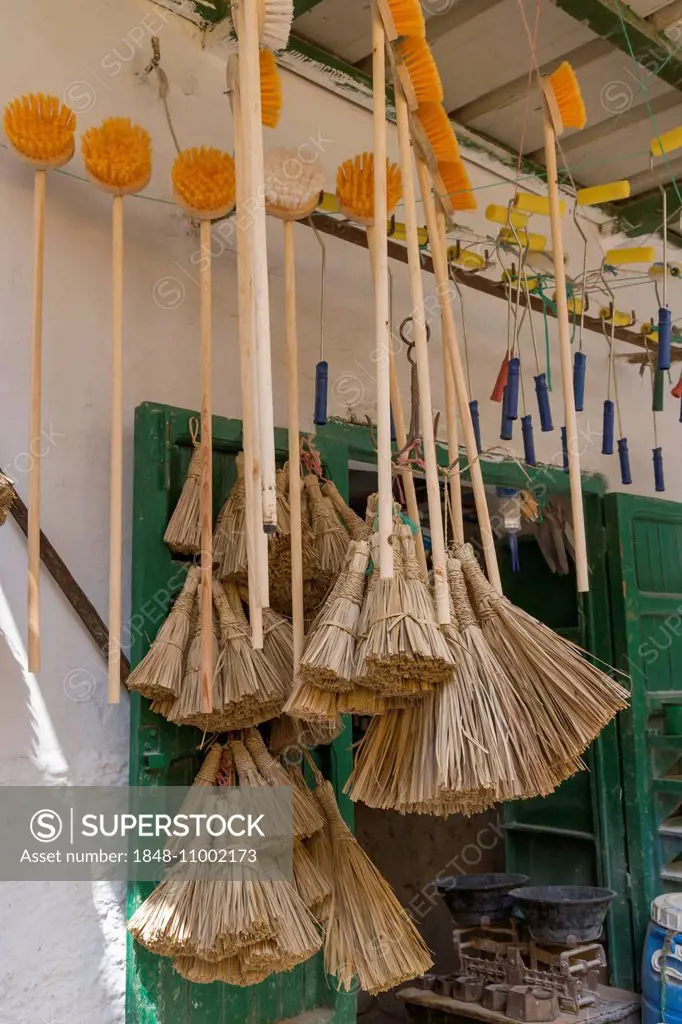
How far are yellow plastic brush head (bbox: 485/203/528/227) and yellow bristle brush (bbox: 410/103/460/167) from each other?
35 cm

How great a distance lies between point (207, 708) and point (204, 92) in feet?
5.29

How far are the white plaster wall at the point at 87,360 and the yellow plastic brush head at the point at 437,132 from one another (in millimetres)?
680

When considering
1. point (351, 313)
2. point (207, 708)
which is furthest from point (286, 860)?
point (351, 313)

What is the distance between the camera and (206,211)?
184 centimetres

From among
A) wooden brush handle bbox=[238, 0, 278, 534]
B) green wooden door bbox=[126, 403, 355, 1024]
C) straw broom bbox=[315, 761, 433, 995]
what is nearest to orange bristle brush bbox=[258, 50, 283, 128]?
wooden brush handle bbox=[238, 0, 278, 534]

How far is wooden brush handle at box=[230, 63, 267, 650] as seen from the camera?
1.40 metres

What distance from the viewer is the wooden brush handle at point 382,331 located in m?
1.47

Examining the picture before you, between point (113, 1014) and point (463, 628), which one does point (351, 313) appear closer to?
point (463, 628)

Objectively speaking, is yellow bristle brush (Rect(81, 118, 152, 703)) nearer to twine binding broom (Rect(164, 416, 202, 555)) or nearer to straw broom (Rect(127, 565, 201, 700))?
straw broom (Rect(127, 565, 201, 700))

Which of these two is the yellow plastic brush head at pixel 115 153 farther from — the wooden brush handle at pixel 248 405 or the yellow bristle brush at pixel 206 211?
the wooden brush handle at pixel 248 405

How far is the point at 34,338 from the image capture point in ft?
5.64

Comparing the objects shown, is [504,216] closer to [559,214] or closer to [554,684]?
[559,214]

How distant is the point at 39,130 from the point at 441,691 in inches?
49.0

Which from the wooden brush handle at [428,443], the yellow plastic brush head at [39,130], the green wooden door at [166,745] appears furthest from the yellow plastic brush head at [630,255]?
the yellow plastic brush head at [39,130]
